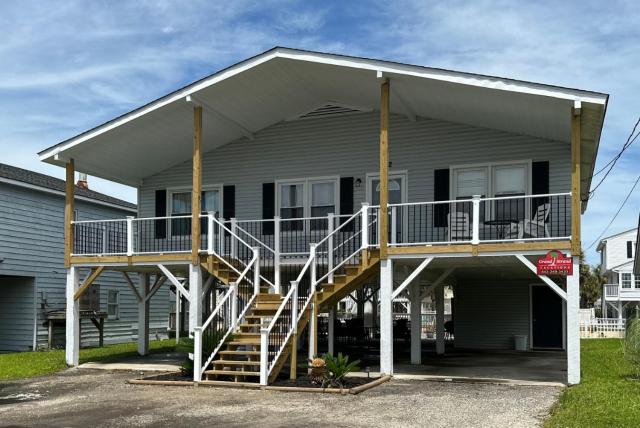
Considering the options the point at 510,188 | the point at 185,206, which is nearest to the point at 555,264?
the point at 510,188

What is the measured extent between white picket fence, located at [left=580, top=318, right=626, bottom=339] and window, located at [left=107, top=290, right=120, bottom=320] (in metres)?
21.5

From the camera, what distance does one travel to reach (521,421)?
33.0 feet

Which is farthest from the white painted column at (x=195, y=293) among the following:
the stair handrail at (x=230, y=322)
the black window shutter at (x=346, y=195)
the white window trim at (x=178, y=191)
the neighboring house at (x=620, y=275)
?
the neighboring house at (x=620, y=275)

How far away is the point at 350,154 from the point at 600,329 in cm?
2271

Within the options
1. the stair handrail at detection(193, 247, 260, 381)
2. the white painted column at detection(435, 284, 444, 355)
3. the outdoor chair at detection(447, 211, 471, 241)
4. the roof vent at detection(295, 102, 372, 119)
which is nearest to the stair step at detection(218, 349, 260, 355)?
the stair handrail at detection(193, 247, 260, 381)

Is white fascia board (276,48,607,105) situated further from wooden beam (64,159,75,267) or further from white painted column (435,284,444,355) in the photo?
A: white painted column (435,284,444,355)

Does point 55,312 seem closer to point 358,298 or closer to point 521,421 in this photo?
point 358,298

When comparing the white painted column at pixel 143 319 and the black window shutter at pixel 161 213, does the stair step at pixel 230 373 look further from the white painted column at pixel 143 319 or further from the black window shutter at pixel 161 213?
the black window shutter at pixel 161 213

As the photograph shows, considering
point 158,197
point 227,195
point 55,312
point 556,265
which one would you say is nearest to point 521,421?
point 556,265

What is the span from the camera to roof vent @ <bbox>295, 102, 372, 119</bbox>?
19.6 meters

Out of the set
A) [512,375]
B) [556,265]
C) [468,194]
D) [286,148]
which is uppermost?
[286,148]

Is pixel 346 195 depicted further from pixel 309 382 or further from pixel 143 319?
pixel 143 319

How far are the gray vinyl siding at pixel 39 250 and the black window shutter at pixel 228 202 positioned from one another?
8.23m

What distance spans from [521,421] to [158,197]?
1422 cm
